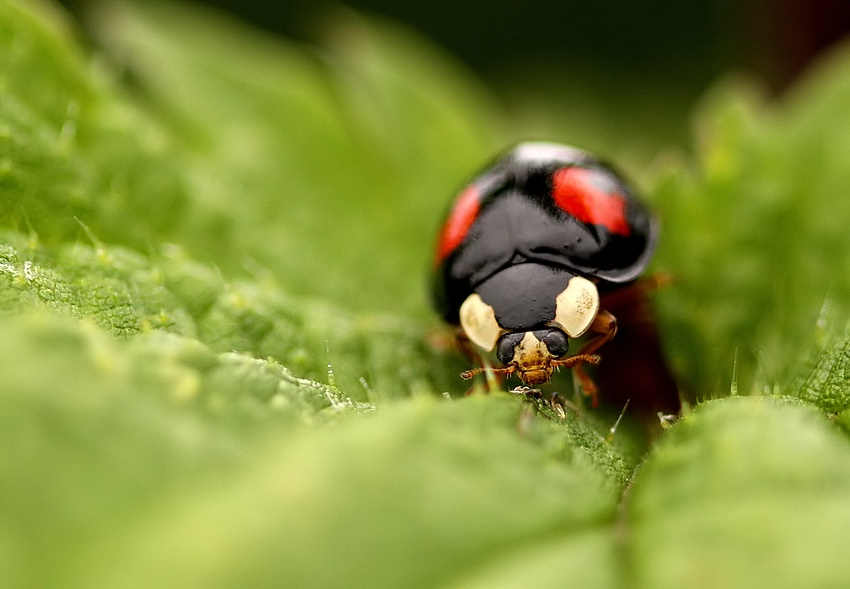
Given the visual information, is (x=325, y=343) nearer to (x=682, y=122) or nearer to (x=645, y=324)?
(x=645, y=324)

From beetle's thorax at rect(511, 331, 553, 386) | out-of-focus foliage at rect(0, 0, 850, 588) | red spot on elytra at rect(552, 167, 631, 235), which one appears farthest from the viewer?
red spot on elytra at rect(552, 167, 631, 235)

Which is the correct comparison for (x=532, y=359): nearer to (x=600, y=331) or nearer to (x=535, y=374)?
(x=535, y=374)

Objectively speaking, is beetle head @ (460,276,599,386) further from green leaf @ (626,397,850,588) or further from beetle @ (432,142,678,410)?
green leaf @ (626,397,850,588)

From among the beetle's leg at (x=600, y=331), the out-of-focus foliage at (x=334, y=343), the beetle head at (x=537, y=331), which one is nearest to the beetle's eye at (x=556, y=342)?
the beetle head at (x=537, y=331)

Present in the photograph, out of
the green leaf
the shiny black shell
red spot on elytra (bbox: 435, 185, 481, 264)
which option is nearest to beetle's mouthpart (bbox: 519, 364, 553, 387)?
the shiny black shell

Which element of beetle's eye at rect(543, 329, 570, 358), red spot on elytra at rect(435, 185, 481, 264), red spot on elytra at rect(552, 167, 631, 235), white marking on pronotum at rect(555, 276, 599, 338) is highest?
red spot on elytra at rect(552, 167, 631, 235)

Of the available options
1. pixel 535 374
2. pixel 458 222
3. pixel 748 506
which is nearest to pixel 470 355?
pixel 535 374
